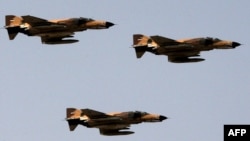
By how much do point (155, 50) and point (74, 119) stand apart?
1560 cm

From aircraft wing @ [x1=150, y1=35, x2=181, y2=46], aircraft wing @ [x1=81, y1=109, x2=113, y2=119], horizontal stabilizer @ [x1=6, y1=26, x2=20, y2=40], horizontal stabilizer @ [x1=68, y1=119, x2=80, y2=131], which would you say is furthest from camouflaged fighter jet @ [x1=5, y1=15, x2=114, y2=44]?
horizontal stabilizer @ [x1=68, y1=119, x2=80, y2=131]

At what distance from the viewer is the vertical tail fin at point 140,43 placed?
159 metres

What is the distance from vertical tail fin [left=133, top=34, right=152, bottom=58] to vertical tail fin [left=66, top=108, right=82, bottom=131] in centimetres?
1235

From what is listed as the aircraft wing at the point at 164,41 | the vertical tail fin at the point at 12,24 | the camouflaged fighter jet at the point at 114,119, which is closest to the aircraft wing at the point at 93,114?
the camouflaged fighter jet at the point at 114,119

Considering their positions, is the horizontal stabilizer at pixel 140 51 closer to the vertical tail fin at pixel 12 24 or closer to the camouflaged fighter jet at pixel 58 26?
the camouflaged fighter jet at pixel 58 26

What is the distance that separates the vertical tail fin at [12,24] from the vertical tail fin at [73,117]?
13877mm

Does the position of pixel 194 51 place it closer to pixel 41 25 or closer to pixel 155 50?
pixel 155 50

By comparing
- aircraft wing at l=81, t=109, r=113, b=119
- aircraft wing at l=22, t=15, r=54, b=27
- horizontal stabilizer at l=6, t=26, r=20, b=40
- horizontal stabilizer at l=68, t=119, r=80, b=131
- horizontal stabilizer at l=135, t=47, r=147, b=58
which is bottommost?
horizontal stabilizer at l=68, t=119, r=80, b=131

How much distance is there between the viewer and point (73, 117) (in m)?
159

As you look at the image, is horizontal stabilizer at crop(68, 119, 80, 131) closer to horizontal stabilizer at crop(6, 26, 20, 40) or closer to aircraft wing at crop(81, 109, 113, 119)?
aircraft wing at crop(81, 109, 113, 119)

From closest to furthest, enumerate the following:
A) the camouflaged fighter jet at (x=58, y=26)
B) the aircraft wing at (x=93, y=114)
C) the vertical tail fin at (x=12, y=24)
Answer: the camouflaged fighter jet at (x=58, y=26), the aircraft wing at (x=93, y=114), the vertical tail fin at (x=12, y=24)

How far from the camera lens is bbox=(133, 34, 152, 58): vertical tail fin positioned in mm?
158875

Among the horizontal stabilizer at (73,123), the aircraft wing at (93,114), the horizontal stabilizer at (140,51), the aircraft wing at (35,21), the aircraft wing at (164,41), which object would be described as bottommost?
the horizontal stabilizer at (73,123)

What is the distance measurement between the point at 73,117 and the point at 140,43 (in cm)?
1488
